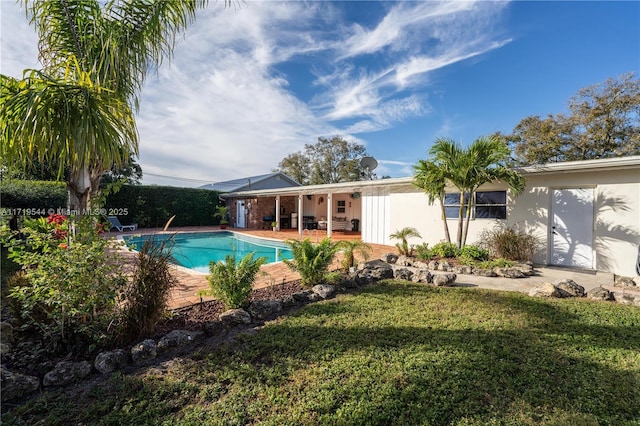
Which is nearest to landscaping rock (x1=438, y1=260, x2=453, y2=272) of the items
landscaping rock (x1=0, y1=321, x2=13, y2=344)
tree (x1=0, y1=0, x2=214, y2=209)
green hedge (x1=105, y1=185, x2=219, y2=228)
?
tree (x1=0, y1=0, x2=214, y2=209)

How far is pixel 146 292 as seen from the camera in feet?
11.8

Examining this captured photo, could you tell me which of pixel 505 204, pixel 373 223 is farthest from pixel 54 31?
pixel 373 223

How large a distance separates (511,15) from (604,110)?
16254mm

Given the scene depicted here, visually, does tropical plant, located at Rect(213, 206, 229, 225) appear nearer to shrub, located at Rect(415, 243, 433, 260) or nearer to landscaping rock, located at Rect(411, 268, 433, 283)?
shrub, located at Rect(415, 243, 433, 260)

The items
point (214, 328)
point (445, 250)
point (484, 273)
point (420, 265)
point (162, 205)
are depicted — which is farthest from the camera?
point (162, 205)

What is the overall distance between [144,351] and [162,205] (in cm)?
2016

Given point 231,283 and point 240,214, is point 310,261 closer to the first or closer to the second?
point 231,283

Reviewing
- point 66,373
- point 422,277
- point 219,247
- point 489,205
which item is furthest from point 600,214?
point 219,247

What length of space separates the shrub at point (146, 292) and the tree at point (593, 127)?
22.7 meters

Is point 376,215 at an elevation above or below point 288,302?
above

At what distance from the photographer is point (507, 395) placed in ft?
8.75

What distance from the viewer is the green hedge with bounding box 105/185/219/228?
19406 millimetres

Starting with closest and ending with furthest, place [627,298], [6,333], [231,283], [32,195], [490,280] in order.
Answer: [6,333], [231,283], [627,298], [490,280], [32,195]

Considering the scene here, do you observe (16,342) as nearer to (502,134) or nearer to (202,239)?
(202,239)
